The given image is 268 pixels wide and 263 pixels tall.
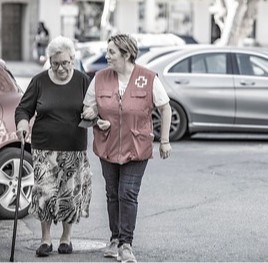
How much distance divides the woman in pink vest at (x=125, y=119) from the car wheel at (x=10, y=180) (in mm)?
1752

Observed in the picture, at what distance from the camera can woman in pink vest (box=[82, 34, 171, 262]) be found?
760 centimetres

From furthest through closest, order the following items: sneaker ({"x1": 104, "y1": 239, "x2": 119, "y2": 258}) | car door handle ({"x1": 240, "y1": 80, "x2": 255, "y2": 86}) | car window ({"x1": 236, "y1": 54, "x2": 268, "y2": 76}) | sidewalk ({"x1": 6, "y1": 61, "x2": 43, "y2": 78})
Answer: sidewalk ({"x1": 6, "y1": 61, "x2": 43, "y2": 78}) → car window ({"x1": 236, "y1": 54, "x2": 268, "y2": 76}) → car door handle ({"x1": 240, "y1": 80, "x2": 255, "y2": 86}) → sneaker ({"x1": 104, "y1": 239, "x2": 119, "y2": 258})

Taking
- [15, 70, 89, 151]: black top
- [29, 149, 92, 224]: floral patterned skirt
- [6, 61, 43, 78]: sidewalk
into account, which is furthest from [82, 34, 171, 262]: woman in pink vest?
[6, 61, 43, 78]: sidewalk

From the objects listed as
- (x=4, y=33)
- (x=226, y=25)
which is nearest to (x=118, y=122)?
(x=226, y=25)

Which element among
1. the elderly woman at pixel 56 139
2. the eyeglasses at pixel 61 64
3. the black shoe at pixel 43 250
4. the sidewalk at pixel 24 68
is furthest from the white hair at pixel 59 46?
the sidewalk at pixel 24 68

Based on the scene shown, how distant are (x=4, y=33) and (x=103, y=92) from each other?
42106 mm

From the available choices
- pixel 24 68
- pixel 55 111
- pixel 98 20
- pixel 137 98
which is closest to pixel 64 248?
pixel 55 111

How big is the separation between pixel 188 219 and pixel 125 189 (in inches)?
86.2

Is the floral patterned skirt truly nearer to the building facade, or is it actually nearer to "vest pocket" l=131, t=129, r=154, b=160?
"vest pocket" l=131, t=129, r=154, b=160

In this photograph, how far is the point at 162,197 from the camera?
36.0 feet

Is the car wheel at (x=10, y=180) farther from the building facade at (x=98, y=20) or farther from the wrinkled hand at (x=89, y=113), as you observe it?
the building facade at (x=98, y=20)

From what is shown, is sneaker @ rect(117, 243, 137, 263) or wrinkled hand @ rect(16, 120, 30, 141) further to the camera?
wrinkled hand @ rect(16, 120, 30, 141)

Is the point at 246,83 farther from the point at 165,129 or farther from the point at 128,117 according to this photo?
the point at 128,117

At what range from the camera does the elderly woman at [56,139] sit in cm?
787
